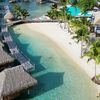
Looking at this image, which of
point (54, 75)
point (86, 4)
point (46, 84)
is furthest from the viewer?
point (86, 4)

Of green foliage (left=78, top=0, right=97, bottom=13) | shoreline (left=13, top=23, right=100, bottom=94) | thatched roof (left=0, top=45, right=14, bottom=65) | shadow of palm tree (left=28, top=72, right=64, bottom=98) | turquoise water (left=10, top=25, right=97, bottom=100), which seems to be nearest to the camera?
turquoise water (left=10, top=25, right=97, bottom=100)

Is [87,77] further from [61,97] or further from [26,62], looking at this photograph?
[26,62]

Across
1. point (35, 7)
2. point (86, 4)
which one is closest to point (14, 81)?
point (86, 4)

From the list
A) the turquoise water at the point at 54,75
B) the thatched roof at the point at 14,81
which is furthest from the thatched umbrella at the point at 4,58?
the thatched roof at the point at 14,81

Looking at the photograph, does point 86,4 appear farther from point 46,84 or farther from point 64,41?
point 46,84

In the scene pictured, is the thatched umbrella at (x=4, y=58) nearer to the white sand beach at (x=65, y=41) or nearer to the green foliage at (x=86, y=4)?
the white sand beach at (x=65, y=41)

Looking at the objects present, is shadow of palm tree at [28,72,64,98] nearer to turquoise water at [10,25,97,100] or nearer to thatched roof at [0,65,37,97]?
turquoise water at [10,25,97,100]

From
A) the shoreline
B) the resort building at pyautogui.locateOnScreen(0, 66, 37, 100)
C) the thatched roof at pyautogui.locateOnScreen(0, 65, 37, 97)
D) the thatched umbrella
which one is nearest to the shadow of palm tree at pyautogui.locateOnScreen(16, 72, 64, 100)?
the resort building at pyautogui.locateOnScreen(0, 66, 37, 100)
